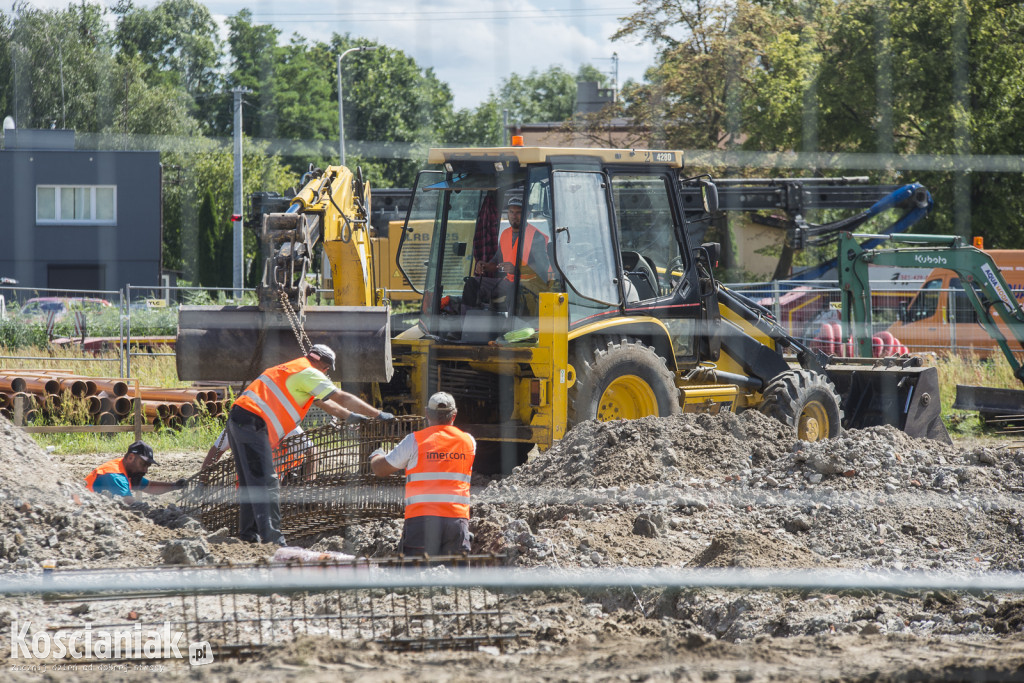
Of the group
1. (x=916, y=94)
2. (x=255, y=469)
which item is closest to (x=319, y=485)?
(x=255, y=469)

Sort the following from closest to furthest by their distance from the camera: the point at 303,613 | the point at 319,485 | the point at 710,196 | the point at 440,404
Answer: the point at 303,613, the point at 440,404, the point at 319,485, the point at 710,196

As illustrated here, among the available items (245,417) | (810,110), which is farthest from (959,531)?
(810,110)

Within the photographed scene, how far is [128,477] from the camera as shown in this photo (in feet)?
22.8

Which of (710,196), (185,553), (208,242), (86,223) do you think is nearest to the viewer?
(185,553)

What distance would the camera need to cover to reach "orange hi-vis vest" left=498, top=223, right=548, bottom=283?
7.26 m

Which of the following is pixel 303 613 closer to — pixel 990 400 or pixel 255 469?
pixel 255 469

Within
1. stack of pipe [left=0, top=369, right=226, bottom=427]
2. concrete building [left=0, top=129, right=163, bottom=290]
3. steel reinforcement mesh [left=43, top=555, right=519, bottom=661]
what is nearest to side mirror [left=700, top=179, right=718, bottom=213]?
steel reinforcement mesh [left=43, top=555, right=519, bottom=661]

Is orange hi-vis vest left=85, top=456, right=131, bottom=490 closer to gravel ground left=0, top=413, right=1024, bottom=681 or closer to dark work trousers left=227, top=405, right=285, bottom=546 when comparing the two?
gravel ground left=0, top=413, right=1024, bottom=681

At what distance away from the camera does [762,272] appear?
26.2 meters

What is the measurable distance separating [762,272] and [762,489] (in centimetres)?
2050

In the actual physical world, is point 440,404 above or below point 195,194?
below

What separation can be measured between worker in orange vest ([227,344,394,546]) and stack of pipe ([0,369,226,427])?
17.4 feet

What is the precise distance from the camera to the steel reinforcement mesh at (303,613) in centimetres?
379

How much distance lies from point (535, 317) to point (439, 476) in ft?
7.78
